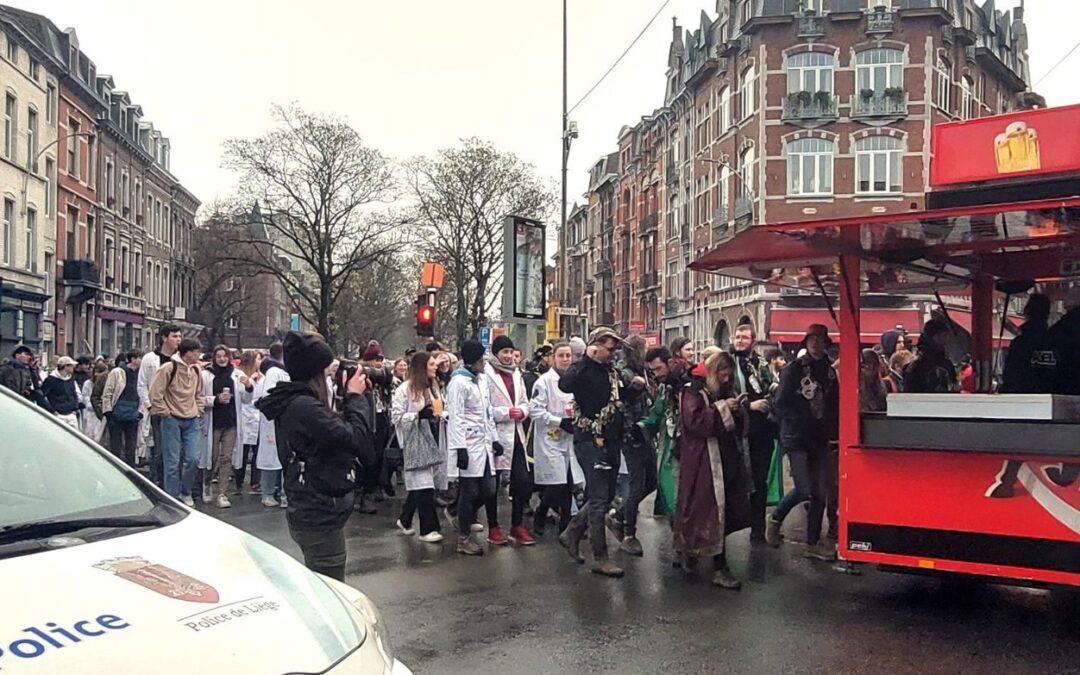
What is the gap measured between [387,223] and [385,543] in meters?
36.5

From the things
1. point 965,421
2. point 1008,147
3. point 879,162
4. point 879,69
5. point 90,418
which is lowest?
point 90,418

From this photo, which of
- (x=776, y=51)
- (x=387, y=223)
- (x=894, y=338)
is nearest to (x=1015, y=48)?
(x=776, y=51)

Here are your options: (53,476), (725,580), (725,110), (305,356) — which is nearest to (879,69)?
(725,110)

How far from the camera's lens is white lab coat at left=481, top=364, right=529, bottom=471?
8.95 m

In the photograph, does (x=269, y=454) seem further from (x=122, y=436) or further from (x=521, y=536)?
(x=521, y=536)

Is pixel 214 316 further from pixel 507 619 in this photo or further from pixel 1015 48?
pixel 507 619

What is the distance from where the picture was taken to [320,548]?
475 centimetres

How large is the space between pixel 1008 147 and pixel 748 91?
3557cm

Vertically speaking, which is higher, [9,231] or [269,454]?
[9,231]

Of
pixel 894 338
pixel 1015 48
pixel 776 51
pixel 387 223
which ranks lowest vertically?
pixel 894 338

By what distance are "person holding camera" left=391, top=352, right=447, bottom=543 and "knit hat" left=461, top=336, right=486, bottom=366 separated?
0.56 m

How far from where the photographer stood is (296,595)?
9.05 feet

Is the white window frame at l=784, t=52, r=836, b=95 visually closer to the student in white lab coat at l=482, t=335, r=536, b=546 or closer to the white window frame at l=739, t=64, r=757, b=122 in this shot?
the white window frame at l=739, t=64, r=757, b=122

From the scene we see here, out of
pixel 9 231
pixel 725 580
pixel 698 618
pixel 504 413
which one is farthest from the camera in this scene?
pixel 9 231
